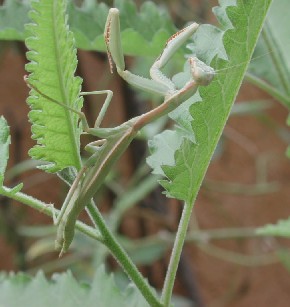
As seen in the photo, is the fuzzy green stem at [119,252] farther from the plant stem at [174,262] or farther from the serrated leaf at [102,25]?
the serrated leaf at [102,25]

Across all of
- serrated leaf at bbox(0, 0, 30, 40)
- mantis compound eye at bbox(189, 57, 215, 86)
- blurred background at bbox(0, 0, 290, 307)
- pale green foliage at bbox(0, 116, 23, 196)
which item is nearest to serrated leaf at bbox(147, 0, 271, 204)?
mantis compound eye at bbox(189, 57, 215, 86)

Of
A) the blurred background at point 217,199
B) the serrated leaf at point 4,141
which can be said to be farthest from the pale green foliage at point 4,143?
the blurred background at point 217,199

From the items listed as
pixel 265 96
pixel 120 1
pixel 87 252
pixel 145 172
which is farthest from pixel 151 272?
pixel 120 1

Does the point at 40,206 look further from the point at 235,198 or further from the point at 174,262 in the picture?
the point at 235,198

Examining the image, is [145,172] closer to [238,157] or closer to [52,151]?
[238,157]

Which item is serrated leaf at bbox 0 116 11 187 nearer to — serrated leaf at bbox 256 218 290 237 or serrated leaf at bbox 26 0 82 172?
serrated leaf at bbox 26 0 82 172

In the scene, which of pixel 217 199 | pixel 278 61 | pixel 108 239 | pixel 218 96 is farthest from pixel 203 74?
pixel 217 199
